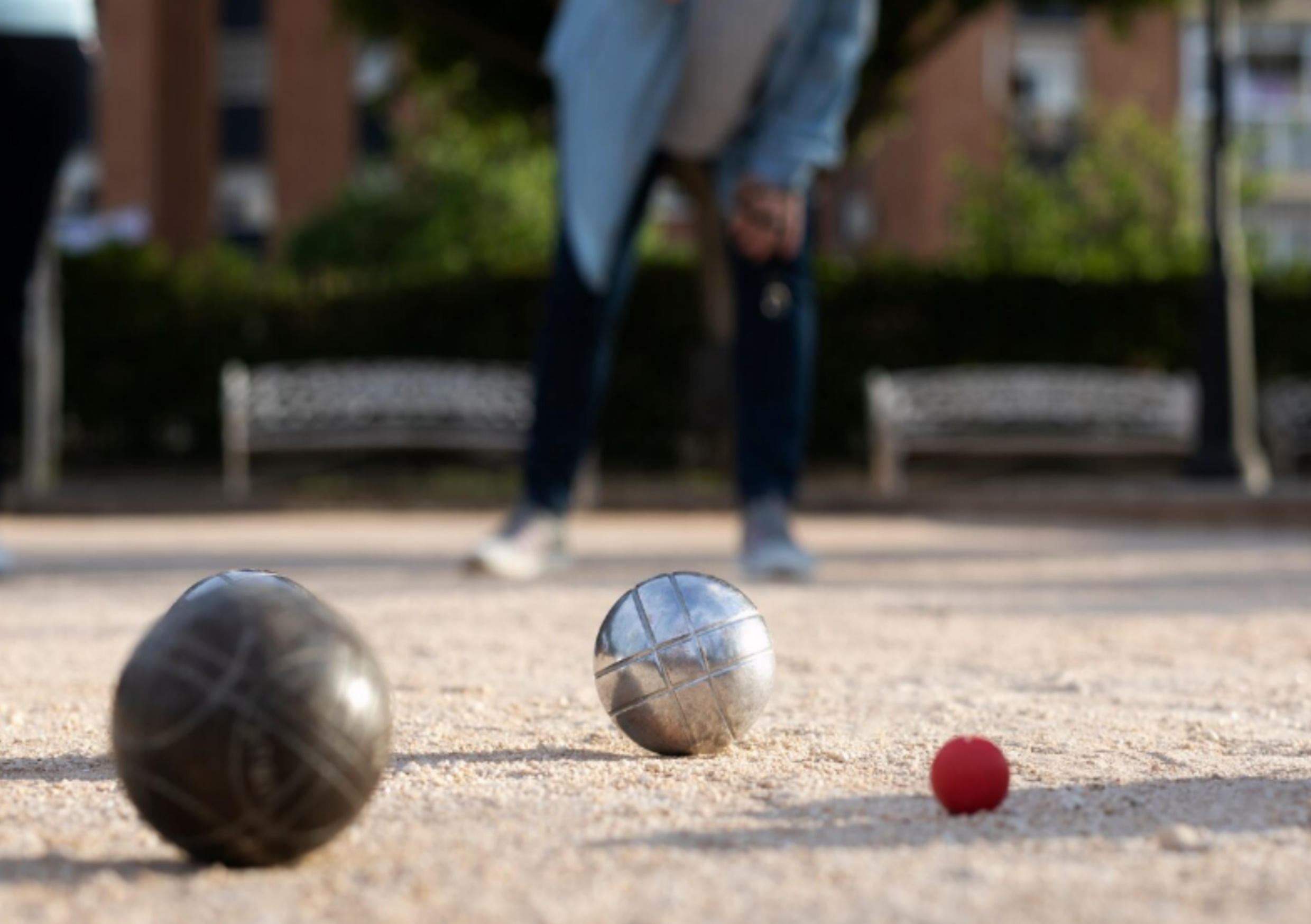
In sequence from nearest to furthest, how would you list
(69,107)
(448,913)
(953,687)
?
(448,913) < (953,687) < (69,107)

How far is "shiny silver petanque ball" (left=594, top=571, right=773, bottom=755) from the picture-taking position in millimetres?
2232

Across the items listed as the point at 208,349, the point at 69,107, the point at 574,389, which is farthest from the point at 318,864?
the point at 208,349

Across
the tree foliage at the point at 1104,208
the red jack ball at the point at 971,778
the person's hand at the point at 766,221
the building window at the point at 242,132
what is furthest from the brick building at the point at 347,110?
the red jack ball at the point at 971,778

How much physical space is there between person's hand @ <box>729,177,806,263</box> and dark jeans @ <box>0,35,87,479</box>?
2.04 m

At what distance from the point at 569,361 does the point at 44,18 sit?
185cm

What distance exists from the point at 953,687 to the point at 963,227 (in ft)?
85.7

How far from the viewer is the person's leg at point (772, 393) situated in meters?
4.72

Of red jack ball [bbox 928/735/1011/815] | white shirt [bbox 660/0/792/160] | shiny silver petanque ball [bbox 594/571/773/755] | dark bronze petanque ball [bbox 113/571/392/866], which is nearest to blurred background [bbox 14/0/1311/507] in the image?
white shirt [bbox 660/0/792/160]

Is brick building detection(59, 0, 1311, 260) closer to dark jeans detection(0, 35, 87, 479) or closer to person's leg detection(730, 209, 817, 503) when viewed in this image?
person's leg detection(730, 209, 817, 503)

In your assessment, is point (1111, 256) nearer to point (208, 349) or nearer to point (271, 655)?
point (208, 349)

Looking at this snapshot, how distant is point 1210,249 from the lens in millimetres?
10414

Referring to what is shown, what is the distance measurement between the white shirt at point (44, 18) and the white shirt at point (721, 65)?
181 centimetres

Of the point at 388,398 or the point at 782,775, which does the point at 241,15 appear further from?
the point at 782,775

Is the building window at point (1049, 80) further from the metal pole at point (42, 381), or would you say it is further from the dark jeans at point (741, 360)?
the dark jeans at point (741, 360)
